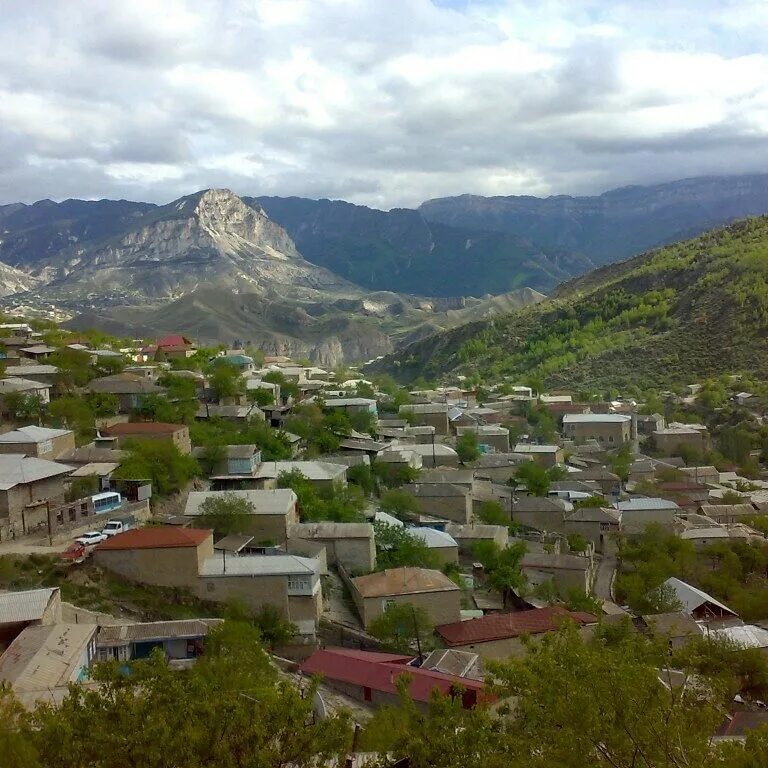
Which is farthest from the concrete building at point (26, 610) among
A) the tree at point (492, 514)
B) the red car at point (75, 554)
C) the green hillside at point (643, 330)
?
the green hillside at point (643, 330)

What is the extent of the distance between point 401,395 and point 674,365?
36.8m

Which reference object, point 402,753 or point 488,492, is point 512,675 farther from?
point 488,492

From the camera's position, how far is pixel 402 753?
1027cm

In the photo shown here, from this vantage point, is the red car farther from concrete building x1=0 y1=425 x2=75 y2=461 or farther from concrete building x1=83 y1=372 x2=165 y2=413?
concrete building x1=83 y1=372 x2=165 y2=413

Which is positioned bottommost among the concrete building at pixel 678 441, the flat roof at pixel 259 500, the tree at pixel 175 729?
the concrete building at pixel 678 441

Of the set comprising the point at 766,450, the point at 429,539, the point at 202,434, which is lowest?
the point at 766,450

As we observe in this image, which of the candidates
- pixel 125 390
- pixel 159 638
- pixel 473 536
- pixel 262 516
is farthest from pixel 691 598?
pixel 125 390

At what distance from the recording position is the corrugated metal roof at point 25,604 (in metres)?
18.4

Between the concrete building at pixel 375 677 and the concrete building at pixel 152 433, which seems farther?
the concrete building at pixel 152 433

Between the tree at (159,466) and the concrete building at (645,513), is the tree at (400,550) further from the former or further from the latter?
the concrete building at (645,513)

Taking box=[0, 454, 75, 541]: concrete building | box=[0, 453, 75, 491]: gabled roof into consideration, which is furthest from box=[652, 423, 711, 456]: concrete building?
box=[0, 454, 75, 541]: concrete building

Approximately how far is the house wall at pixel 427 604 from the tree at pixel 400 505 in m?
9.11

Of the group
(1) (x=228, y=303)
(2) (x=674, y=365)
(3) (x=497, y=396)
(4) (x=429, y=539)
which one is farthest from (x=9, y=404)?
(1) (x=228, y=303)

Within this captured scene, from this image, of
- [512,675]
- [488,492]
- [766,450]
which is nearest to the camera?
[512,675]
